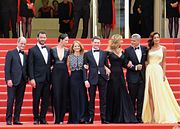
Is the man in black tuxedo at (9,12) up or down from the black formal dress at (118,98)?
up

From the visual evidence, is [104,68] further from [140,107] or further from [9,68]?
[9,68]

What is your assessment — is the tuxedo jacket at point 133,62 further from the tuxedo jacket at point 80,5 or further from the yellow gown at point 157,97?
the tuxedo jacket at point 80,5

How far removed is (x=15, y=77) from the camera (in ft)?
37.9

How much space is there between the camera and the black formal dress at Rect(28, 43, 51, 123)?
38.4 ft

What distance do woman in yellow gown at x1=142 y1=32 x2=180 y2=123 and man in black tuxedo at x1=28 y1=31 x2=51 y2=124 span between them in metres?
2.01

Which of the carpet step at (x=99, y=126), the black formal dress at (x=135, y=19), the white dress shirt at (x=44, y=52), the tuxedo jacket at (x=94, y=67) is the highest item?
the black formal dress at (x=135, y=19)

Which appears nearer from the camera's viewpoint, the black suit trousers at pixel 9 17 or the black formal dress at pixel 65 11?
the black suit trousers at pixel 9 17

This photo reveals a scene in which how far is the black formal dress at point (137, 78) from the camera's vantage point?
12.0 meters

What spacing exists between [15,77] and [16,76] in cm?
Answer: 3

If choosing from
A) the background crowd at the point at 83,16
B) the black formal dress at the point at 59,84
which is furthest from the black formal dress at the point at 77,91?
the background crowd at the point at 83,16

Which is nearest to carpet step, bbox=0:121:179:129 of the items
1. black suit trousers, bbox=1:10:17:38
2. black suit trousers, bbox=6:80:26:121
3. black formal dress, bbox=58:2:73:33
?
black suit trousers, bbox=6:80:26:121

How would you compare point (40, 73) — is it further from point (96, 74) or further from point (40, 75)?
point (96, 74)

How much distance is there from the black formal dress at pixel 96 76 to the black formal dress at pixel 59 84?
0.44m

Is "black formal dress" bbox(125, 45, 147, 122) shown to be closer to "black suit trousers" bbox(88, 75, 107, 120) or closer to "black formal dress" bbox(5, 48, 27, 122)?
"black suit trousers" bbox(88, 75, 107, 120)
